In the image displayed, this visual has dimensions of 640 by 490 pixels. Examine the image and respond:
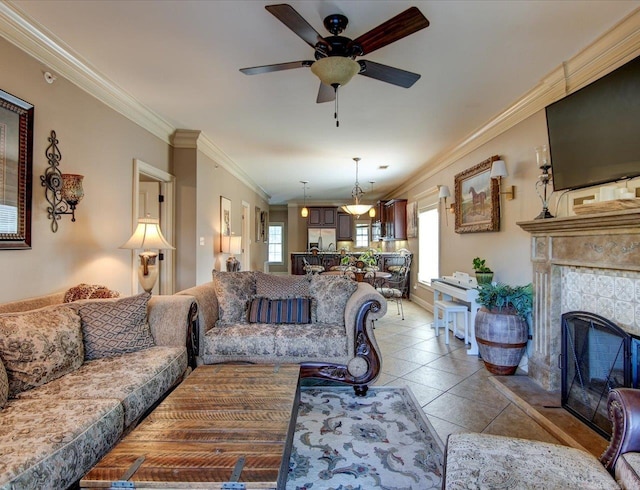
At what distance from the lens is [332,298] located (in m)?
3.07

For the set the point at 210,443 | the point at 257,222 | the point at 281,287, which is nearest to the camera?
the point at 210,443

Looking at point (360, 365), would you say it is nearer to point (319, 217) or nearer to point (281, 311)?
point (281, 311)

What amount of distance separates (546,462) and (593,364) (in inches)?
60.4

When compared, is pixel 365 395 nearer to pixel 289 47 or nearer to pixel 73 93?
pixel 289 47

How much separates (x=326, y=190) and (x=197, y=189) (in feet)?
16.0

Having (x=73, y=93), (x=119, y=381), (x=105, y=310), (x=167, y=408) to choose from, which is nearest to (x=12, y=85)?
(x=73, y=93)

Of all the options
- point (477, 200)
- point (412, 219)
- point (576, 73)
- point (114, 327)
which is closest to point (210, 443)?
point (114, 327)

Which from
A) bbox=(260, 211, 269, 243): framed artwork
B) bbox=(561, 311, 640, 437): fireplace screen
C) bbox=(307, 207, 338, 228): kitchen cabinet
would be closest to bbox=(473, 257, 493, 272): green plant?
bbox=(561, 311, 640, 437): fireplace screen

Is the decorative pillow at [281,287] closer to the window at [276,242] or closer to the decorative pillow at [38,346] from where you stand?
the decorative pillow at [38,346]

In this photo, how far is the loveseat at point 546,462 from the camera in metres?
1.08

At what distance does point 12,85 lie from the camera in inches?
86.0

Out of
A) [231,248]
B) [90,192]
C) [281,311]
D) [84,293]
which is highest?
[90,192]

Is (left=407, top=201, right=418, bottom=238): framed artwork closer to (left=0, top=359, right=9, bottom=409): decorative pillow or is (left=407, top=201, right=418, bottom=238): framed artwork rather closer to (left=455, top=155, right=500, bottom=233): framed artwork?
(left=455, top=155, right=500, bottom=233): framed artwork

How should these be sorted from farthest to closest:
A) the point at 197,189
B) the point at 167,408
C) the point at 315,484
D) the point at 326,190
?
the point at 326,190 → the point at 197,189 → the point at 315,484 → the point at 167,408
